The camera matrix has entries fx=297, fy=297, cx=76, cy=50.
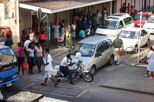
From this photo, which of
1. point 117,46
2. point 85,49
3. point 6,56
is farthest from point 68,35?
point 6,56

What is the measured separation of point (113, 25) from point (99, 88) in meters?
10.0

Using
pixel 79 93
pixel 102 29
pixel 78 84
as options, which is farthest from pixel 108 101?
pixel 102 29

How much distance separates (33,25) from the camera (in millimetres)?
18406

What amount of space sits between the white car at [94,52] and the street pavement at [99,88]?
0.61 m

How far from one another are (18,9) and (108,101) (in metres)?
8.37

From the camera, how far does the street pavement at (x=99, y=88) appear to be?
1137 centimetres

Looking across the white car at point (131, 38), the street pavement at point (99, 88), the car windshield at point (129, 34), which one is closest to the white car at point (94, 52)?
the street pavement at point (99, 88)

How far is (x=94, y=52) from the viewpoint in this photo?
14195mm

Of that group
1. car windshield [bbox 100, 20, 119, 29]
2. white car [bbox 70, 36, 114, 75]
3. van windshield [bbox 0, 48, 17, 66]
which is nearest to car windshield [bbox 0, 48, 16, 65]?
van windshield [bbox 0, 48, 17, 66]

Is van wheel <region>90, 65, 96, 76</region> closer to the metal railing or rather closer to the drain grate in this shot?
the drain grate

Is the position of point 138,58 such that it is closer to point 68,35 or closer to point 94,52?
point 94,52

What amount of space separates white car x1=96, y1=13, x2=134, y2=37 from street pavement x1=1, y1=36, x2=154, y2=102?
6.78 metres

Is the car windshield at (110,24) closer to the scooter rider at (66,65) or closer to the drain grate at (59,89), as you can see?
the scooter rider at (66,65)

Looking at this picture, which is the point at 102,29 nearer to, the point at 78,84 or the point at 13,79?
the point at 78,84
